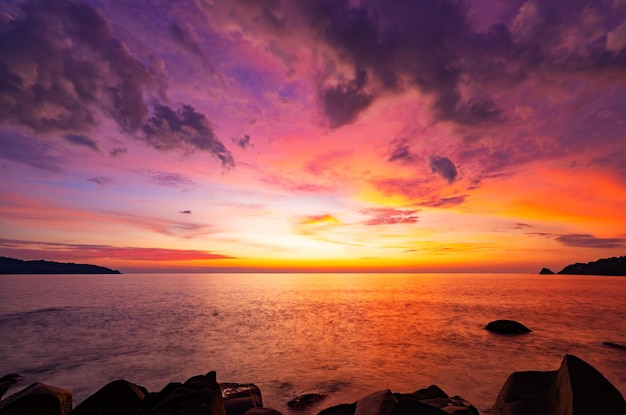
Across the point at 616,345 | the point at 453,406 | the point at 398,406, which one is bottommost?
the point at 616,345

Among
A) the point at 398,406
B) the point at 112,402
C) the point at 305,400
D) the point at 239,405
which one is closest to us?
the point at 398,406

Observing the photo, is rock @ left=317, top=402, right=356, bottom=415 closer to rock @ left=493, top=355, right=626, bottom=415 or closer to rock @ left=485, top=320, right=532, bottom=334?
rock @ left=493, top=355, right=626, bottom=415

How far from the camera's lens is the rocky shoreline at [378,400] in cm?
722

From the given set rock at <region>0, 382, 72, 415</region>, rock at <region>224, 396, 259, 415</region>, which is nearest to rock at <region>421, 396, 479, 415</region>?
rock at <region>224, 396, 259, 415</region>

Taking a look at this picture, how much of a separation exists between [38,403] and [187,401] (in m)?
4.83

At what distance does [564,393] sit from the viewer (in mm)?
7785

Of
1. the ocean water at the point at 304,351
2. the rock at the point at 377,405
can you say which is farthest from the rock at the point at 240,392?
the rock at the point at 377,405

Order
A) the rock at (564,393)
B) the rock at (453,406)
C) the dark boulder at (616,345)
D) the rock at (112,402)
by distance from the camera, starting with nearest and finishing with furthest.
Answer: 1. the rock at (564,393)
2. the rock at (112,402)
3. the rock at (453,406)
4. the dark boulder at (616,345)

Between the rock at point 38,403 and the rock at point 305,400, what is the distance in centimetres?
828

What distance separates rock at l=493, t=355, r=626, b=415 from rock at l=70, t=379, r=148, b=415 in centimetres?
988

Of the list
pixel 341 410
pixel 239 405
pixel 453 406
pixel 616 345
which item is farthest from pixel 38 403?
pixel 616 345

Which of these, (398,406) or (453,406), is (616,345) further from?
(398,406)

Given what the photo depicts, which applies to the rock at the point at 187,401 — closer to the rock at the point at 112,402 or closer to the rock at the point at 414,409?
the rock at the point at 112,402

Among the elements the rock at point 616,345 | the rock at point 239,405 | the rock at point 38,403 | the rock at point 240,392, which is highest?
the rock at point 38,403
